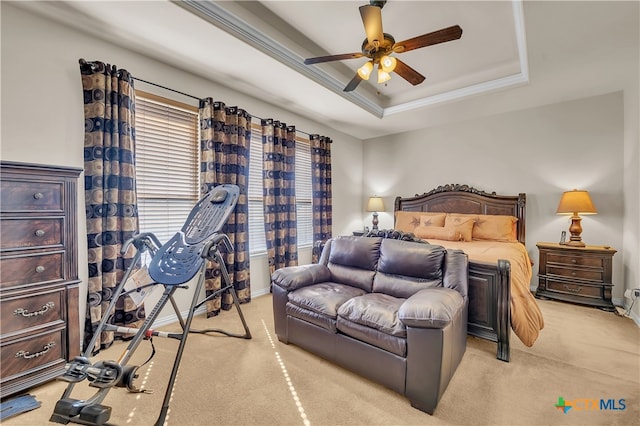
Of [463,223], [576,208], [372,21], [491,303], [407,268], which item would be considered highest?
[372,21]

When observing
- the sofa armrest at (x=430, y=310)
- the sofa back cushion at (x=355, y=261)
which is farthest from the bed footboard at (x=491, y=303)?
the sofa back cushion at (x=355, y=261)

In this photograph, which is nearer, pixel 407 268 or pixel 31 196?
pixel 31 196

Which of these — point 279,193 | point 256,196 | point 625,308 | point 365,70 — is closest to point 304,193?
point 279,193

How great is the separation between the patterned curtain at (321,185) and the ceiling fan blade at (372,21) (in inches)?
104

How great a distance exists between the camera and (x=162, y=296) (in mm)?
1846

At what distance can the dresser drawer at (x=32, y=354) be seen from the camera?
1698mm

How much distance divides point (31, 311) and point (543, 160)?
5.84 meters

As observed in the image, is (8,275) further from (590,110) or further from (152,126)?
(590,110)

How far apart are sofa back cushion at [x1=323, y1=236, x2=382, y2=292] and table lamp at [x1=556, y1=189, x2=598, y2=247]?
8.77ft

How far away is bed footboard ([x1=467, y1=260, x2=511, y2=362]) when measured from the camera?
216cm

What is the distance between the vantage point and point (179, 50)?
268 cm

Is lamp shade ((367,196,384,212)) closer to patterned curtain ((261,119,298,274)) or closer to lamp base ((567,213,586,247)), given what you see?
patterned curtain ((261,119,298,274))

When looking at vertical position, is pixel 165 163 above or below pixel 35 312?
above

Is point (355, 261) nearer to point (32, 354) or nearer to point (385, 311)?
point (385, 311)
